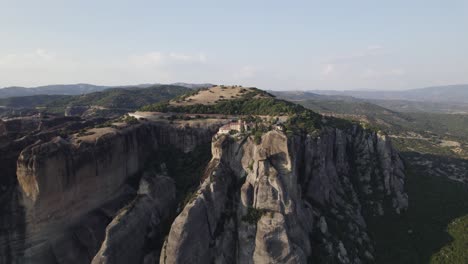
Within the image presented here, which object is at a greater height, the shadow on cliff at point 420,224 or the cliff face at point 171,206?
the cliff face at point 171,206

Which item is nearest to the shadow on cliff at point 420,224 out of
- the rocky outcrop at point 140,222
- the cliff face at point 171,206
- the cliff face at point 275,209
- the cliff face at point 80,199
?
the cliff face at point 275,209

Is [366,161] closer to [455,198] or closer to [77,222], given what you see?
[455,198]

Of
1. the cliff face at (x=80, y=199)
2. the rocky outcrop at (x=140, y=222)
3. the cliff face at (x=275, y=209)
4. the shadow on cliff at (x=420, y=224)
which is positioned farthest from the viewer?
the shadow on cliff at (x=420, y=224)

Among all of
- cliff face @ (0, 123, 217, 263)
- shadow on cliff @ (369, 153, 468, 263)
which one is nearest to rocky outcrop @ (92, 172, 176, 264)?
cliff face @ (0, 123, 217, 263)

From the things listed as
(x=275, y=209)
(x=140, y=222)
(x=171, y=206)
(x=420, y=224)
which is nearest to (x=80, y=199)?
(x=140, y=222)

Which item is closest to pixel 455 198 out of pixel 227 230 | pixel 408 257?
pixel 408 257

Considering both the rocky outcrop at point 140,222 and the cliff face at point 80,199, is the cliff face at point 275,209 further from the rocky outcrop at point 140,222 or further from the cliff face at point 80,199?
the cliff face at point 80,199

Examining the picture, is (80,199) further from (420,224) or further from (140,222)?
(420,224)
